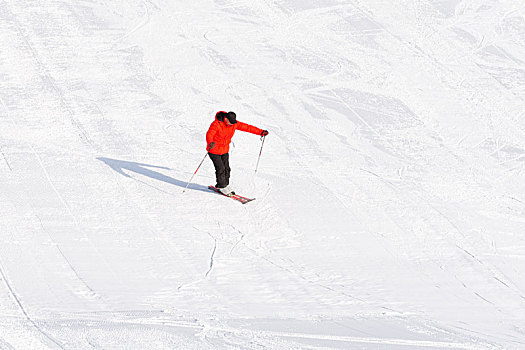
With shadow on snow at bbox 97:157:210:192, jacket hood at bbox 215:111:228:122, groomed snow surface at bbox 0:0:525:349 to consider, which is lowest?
shadow on snow at bbox 97:157:210:192

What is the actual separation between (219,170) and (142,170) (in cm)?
153

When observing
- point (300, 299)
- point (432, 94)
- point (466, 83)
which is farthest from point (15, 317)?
point (466, 83)

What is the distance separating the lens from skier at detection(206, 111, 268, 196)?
968cm

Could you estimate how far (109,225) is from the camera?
9.33 metres

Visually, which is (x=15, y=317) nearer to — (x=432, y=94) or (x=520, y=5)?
(x=432, y=94)

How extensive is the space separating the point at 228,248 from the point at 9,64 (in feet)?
25.2

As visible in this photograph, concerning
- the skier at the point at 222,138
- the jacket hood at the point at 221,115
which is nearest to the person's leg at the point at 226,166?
the skier at the point at 222,138

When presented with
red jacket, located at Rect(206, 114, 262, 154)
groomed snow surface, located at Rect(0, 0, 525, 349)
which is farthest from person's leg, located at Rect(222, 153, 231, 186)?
groomed snow surface, located at Rect(0, 0, 525, 349)

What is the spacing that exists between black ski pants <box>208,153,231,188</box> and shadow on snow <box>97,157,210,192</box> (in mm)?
375

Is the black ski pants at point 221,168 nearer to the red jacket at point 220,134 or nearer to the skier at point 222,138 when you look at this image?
the skier at point 222,138

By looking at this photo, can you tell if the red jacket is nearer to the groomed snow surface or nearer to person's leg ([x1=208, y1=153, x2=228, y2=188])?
person's leg ([x1=208, y1=153, x2=228, y2=188])

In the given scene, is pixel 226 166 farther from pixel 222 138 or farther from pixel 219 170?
pixel 222 138

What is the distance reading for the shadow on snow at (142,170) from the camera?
10.7 meters

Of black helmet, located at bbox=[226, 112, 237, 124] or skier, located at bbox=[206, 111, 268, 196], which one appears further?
skier, located at bbox=[206, 111, 268, 196]
